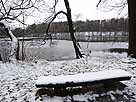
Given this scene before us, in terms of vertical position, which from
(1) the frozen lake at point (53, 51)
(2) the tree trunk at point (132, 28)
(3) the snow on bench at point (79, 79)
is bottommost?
(1) the frozen lake at point (53, 51)

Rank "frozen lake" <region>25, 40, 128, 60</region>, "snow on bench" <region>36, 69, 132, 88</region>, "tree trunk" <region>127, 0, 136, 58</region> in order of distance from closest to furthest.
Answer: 1. "snow on bench" <region>36, 69, 132, 88</region>
2. "tree trunk" <region>127, 0, 136, 58</region>
3. "frozen lake" <region>25, 40, 128, 60</region>

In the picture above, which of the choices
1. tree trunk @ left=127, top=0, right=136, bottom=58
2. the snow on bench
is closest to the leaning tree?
tree trunk @ left=127, top=0, right=136, bottom=58

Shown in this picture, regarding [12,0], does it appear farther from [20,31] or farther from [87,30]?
[87,30]

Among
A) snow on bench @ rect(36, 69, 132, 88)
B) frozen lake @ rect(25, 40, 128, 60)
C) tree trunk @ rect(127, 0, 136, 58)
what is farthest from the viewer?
frozen lake @ rect(25, 40, 128, 60)

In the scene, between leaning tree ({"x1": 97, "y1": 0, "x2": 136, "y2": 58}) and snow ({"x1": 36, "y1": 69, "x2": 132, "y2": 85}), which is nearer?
snow ({"x1": 36, "y1": 69, "x2": 132, "y2": 85})

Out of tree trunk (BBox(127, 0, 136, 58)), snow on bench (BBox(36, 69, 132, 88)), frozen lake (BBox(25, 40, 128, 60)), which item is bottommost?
frozen lake (BBox(25, 40, 128, 60))

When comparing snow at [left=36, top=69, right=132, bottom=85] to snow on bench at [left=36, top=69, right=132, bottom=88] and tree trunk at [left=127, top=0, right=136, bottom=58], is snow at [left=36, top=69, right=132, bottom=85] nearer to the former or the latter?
snow on bench at [left=36, top=69, right=132, bottom=88]

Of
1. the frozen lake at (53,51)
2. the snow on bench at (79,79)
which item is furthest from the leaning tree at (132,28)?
the frozen lake at (53,51)

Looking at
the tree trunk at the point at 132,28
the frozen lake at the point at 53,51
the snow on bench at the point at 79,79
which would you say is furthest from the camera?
the frozen lake at the point at 53,51

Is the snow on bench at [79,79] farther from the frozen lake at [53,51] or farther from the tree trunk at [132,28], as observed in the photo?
the frozen lake at [53,51]

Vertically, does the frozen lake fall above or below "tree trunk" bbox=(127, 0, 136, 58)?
below

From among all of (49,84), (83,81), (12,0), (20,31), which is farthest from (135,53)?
(20,31)

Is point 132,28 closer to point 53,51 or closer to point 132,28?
point 132,28

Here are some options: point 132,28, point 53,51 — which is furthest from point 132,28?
point 53,51
